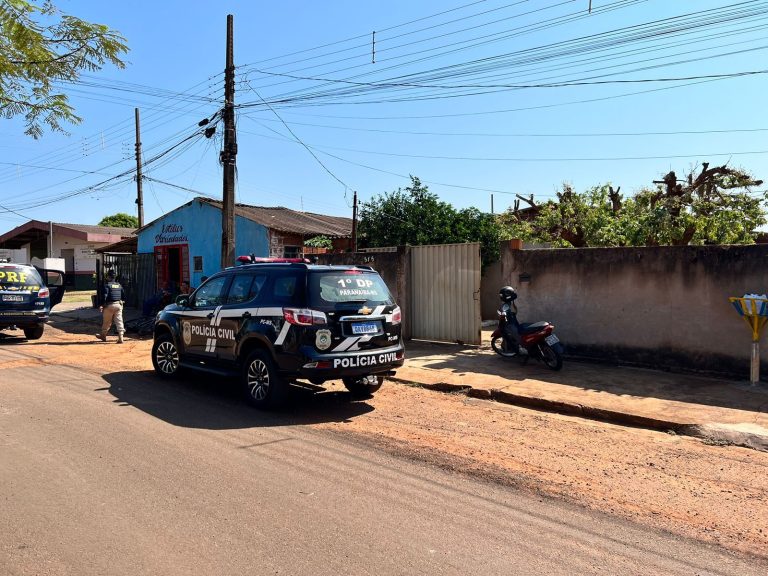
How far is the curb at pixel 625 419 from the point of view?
599 centimetres

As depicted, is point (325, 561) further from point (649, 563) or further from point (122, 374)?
point (122, 374)

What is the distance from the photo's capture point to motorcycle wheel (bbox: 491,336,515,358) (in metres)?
10.0

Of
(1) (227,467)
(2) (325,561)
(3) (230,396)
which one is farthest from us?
(3) (230,396)

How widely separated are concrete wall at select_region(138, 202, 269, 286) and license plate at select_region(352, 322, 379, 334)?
11327 millimetres

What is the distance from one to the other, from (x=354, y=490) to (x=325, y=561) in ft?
3.69

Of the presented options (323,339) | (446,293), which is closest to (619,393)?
(323,339)

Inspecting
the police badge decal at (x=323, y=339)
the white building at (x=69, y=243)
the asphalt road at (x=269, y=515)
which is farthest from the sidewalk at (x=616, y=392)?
the white building at (x=69, y=243)

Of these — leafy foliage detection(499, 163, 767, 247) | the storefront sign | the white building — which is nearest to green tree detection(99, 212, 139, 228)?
the white building

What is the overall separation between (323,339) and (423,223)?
1108 cm

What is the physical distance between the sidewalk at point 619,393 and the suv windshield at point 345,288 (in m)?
2.08

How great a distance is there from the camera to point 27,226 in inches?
1329

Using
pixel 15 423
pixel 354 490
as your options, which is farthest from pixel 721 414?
pixel 15 423

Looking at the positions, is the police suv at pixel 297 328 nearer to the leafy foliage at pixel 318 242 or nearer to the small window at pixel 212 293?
the small window at pixel 212 293

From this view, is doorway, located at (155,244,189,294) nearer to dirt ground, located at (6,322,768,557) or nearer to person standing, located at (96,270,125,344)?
person standing, located at (96,270,125,344)
